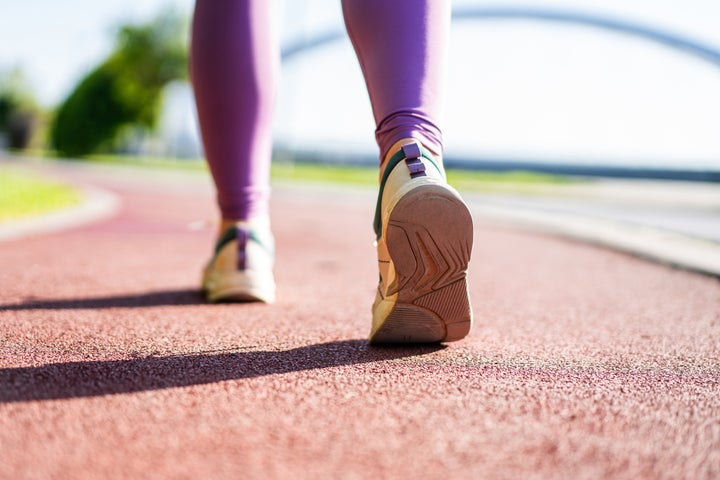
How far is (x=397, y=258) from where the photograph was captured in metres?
1.23

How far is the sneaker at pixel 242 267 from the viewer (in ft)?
6.01

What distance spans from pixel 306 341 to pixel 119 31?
37.4 meters

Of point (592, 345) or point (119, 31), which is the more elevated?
point (119, 31)

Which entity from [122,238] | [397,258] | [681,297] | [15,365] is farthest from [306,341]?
[122,238]

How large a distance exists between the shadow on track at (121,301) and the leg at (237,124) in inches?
4.9

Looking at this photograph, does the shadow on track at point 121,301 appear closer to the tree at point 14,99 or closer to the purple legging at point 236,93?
the purple legging at point 236,93

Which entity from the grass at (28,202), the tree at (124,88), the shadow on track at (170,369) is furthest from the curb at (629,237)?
the tree at (124,88)

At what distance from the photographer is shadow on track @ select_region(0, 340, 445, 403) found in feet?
3.35

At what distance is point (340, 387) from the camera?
3.51 ft

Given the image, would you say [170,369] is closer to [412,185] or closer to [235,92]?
[412,185]

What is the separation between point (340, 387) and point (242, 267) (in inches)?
32.6

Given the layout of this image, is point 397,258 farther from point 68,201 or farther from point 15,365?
point 68,201

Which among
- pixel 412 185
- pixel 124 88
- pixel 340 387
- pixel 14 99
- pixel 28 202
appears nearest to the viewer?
pixel 340 387

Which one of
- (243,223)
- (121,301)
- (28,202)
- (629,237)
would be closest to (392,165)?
(243,223)
